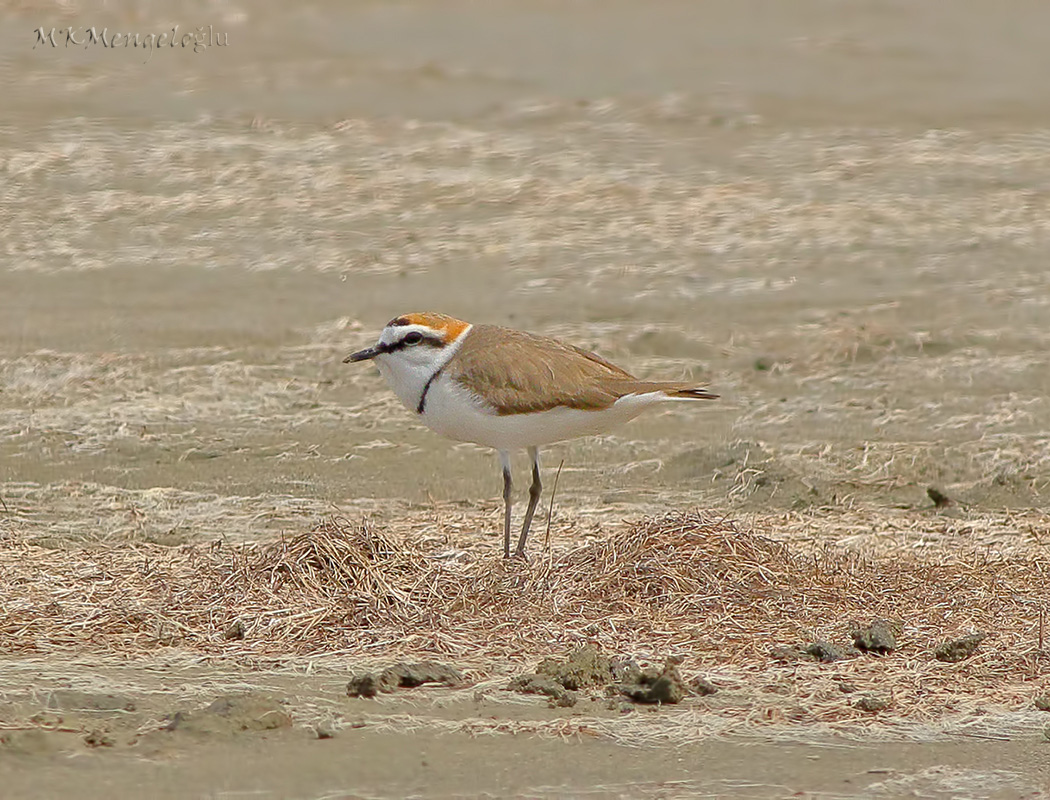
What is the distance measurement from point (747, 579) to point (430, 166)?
9339 millimetres

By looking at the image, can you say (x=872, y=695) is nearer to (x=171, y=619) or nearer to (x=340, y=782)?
(x=340, y=782)

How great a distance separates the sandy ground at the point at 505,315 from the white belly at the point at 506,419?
0.69m

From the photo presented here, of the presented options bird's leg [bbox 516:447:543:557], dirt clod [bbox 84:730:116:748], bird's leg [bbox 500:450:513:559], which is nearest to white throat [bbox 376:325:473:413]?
bird's leg [bbox 500:450:513:559]

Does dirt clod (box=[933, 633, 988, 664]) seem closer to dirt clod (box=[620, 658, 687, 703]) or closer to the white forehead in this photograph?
dirt clod (box=[620, 658, 687, 703])

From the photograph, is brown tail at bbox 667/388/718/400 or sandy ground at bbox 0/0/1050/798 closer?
sandy ground at bbox 0/0/1050/798

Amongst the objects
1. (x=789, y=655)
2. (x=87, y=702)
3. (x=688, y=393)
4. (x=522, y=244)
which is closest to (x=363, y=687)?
(x=87, y=702)

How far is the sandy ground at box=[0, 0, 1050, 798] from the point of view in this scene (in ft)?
19.5

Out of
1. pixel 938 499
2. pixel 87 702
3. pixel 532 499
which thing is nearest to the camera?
pixel 87 702

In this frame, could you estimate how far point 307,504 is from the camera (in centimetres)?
917

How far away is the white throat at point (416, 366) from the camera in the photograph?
785cm

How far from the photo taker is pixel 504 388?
25.3ft

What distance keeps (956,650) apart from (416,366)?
96.2 inches
